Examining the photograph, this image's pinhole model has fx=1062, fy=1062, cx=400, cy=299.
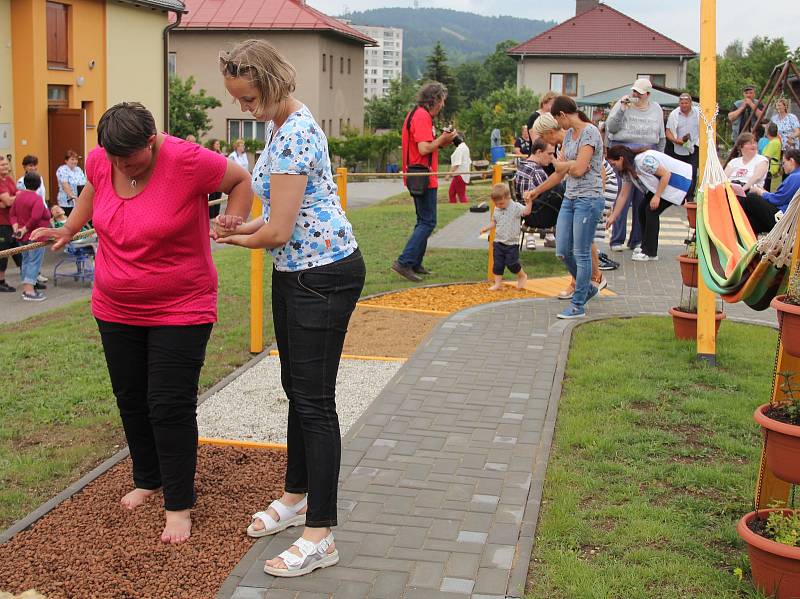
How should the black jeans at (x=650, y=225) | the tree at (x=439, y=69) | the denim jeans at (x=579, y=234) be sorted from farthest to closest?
1. the tree at (x=439, y=69)
2. the black jeans at (x=650, y=225)
3. the denim jeans at (x=579, y=234)

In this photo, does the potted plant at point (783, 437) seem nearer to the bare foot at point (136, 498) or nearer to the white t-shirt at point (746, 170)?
the bare foot at point (136, 498)

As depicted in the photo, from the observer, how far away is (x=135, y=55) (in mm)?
27844

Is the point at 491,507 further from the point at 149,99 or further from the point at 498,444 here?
the point at 149,99

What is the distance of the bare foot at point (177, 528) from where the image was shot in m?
4.61

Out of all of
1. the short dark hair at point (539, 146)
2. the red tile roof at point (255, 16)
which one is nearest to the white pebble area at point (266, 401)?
the short dark hair at point (539, 146)

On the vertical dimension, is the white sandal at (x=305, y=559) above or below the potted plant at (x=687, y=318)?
below

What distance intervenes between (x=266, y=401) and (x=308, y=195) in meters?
3.07

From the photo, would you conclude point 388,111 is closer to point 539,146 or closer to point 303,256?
point 539,146

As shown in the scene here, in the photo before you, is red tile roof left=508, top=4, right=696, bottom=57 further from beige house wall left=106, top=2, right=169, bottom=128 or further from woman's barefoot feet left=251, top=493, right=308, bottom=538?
woman's barefoot feet left=251, top=493, right=308, bottom=538

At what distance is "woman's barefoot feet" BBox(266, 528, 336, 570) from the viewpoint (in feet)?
14.1

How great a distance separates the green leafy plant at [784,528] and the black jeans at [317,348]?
1703 mm

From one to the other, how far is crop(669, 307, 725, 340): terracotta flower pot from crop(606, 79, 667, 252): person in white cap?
217 inches

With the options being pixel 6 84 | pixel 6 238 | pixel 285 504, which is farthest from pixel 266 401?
pixel 6 84

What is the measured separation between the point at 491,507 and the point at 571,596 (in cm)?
98
